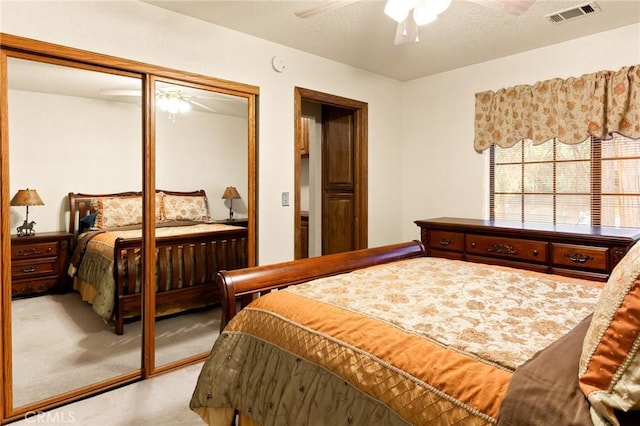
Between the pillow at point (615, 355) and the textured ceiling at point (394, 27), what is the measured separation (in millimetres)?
2224

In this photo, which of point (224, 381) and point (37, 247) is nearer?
point (224, 381)

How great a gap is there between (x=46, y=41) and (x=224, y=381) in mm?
2053

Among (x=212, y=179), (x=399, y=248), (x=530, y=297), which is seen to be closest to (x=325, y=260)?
(x=399, y=248)

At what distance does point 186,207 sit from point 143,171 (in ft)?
1.30

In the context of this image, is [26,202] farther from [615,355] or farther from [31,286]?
[615,355]

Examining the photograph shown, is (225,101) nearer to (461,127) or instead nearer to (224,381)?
(224,381)

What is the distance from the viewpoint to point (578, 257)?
8.77ft

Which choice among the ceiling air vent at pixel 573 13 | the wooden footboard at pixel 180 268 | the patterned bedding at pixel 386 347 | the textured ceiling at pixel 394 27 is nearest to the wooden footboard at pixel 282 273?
the patterned bedding at pixel 386 347

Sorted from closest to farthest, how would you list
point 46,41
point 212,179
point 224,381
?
point 224,381
point 46,41
point 212,179

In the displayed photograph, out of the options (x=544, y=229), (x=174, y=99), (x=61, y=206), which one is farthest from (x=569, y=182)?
(x=61, y=206)

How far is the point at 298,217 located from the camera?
342cm

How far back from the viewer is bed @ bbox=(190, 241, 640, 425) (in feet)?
2.85

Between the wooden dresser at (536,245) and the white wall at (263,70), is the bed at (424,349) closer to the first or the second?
the wooden dresser at (536,245)

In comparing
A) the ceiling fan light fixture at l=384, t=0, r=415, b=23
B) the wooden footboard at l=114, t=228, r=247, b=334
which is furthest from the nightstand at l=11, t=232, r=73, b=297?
the ceiling fan light fixture at l=384, t=0, r=415, b=23
